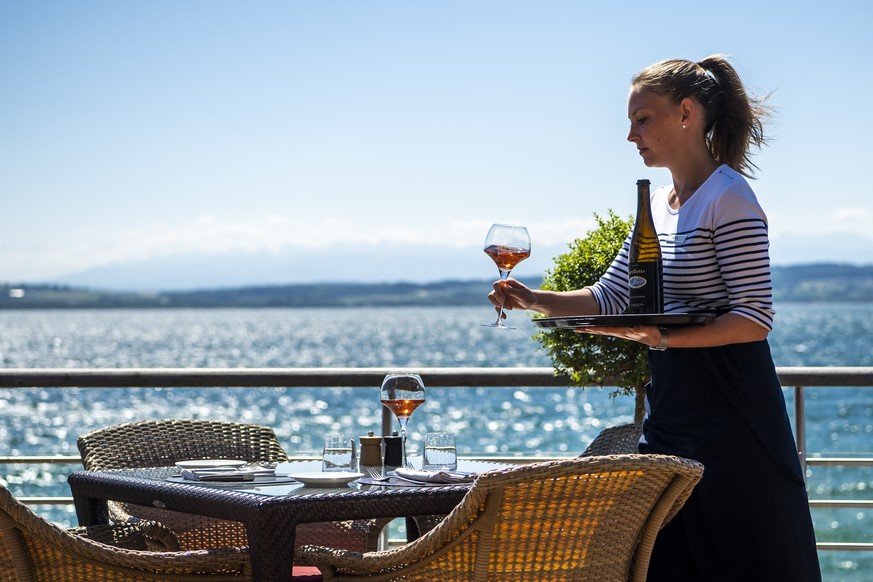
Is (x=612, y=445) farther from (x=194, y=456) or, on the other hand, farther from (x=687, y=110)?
(x=194, y=456)

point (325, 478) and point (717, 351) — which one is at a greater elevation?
point (717, 351)

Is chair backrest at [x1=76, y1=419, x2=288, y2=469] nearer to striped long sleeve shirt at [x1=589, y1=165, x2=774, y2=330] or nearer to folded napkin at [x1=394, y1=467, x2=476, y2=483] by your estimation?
folded napkin at [x1=394, y1=467, x2=476, y2=483]

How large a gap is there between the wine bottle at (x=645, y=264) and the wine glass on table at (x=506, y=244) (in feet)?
1.00

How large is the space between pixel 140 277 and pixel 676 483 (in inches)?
5728

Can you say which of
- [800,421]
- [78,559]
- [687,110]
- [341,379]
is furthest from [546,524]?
[800,421]

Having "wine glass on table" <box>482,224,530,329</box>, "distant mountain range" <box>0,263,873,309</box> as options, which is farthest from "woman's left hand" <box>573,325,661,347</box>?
"distant mountain range" <box>0,263,873,309</box>

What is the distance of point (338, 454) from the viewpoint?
267cm

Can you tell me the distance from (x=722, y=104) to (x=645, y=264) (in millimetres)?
449

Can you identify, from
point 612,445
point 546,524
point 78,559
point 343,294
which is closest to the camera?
point 546,524

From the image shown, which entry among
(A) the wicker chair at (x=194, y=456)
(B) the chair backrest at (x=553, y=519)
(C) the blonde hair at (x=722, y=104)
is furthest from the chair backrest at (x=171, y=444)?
(C) the blonde hair at (x=722, y=104)

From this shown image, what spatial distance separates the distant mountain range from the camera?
214 feet

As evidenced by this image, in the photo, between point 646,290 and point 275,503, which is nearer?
point 275,503

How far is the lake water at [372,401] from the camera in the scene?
656 inches

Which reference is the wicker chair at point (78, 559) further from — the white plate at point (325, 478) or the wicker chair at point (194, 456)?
the wicker chair at point (194, 456)
